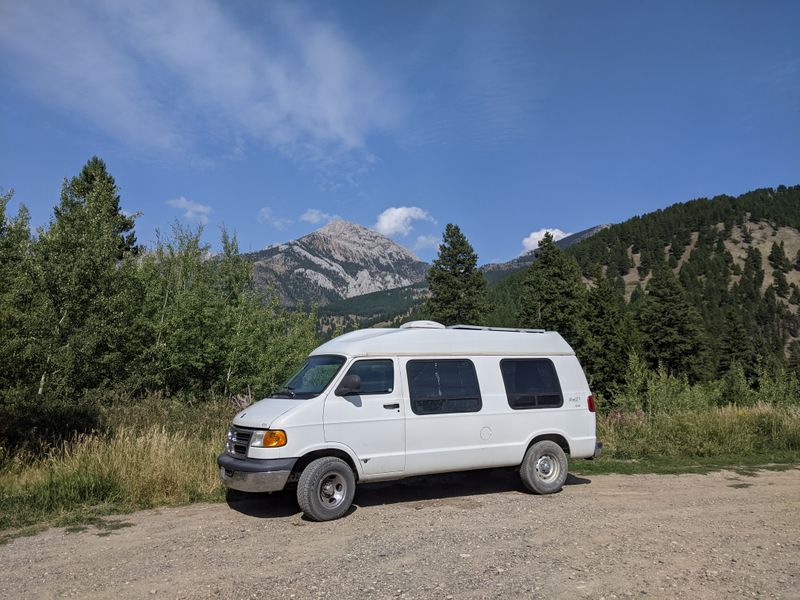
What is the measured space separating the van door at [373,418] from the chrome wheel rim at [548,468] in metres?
2.54

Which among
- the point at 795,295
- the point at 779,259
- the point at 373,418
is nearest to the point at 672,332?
the point at 373,418

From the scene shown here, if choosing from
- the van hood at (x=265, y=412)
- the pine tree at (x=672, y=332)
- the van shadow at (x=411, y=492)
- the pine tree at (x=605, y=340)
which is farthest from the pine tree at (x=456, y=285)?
the van hood at (x=265, y=412)

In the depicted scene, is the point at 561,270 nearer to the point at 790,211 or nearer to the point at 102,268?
the point at 102,268

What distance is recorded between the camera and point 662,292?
6656cm

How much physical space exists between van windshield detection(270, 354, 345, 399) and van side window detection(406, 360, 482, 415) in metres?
1.09

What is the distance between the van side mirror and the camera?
7.09m

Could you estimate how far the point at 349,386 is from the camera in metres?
7.10

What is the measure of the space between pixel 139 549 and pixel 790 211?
244 meters

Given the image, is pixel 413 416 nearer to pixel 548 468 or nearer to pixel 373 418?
pixel 373 418

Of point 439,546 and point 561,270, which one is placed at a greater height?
point 561,270

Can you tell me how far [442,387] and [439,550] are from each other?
2.62m

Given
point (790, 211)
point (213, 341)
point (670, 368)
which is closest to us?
point (213, 341)

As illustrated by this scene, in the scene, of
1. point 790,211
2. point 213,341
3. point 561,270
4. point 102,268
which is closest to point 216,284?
point 213,341

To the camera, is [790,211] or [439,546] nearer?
[439,546]
